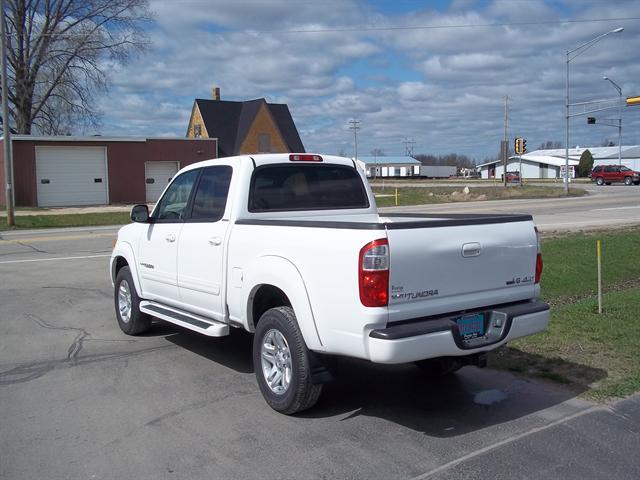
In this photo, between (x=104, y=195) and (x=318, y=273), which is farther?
(x=104, y=195)

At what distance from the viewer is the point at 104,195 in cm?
3862

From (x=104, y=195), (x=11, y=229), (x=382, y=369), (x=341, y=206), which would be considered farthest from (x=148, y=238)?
(x=104, y=195)

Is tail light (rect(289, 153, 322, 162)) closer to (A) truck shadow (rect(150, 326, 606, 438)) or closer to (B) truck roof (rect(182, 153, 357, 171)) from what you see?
(B) truck roof (rect(182, 153, 357, 171))

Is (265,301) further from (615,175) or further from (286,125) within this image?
(615,175)

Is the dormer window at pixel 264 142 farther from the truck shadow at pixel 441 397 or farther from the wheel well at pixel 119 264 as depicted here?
the truck shadow at pixel 441 397

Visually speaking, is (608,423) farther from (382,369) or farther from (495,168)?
(495,168)

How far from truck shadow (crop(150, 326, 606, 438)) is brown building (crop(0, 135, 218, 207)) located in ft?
107

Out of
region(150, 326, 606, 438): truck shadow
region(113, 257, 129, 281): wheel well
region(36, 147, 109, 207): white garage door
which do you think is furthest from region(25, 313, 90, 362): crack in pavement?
region(36, 147, 109, 207): white garage door

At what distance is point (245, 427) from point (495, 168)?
456ft

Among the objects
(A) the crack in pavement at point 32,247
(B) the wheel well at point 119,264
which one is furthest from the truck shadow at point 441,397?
(A) the crack in pavement at point 32,247

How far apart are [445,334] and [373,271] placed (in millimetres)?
736

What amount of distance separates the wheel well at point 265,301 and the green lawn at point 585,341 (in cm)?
248

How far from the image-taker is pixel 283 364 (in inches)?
211

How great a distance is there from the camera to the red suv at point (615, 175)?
200 ft
